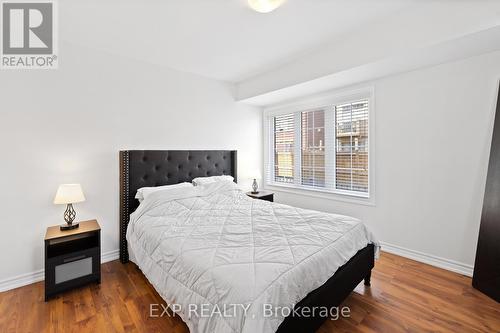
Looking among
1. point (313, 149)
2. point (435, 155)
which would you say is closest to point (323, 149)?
point (313, 149)

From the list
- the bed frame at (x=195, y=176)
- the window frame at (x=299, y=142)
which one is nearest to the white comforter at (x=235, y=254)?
the bed frame at (x=195, y=176)

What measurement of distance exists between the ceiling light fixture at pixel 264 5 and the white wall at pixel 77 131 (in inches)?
70.2

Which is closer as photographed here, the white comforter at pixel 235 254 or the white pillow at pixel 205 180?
the white comforter at pixel 235 254

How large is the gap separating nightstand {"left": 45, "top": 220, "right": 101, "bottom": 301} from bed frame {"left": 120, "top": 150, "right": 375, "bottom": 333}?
473 mm

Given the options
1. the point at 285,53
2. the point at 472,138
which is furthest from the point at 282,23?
the point at 472,138

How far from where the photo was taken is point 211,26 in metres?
2.29

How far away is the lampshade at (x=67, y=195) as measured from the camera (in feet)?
7.33

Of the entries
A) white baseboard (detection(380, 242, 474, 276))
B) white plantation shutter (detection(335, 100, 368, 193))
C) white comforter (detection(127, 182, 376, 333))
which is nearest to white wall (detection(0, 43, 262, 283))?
white comforter (detection(127, 182, 376, 333))

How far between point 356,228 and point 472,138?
1576mm

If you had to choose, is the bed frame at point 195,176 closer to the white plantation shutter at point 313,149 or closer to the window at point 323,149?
the window at point 323,149

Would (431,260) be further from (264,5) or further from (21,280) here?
(21,280)

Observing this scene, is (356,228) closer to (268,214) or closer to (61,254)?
(268,214)

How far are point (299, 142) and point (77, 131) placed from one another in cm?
323

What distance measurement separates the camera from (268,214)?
2.46 m
